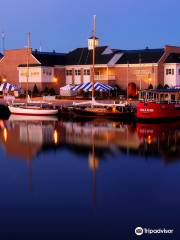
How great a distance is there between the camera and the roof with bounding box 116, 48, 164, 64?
5741 centimetres

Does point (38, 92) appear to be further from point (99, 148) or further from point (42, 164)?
point (42, 164)

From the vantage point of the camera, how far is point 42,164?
26.0 m

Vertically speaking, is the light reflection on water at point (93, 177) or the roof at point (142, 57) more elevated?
the roof at point (142, 57)

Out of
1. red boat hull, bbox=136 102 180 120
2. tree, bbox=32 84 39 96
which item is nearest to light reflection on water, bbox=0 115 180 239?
red boat hull, bbox=136 102 180 120

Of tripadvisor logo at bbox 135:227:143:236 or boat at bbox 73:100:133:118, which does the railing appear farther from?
tripadvisor logo at bbox 135:227:143:236

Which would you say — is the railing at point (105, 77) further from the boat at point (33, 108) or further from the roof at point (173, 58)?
the boat at point (33, 108)

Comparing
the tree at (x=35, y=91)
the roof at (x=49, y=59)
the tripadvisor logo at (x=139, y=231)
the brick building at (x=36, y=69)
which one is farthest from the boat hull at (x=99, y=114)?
the tripadvisor logo at (x=139, y=231)

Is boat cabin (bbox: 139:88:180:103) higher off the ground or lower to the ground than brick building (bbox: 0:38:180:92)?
lower

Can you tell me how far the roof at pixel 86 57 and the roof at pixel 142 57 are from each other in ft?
7.06

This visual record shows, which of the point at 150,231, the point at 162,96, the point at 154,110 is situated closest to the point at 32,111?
the point at 162,96

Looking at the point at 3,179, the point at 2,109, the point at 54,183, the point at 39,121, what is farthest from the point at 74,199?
the point at 2,109

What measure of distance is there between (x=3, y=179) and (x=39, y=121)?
24.3 m

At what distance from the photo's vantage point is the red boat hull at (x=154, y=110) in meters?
41.9

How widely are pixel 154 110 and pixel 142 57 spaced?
61.0ft
